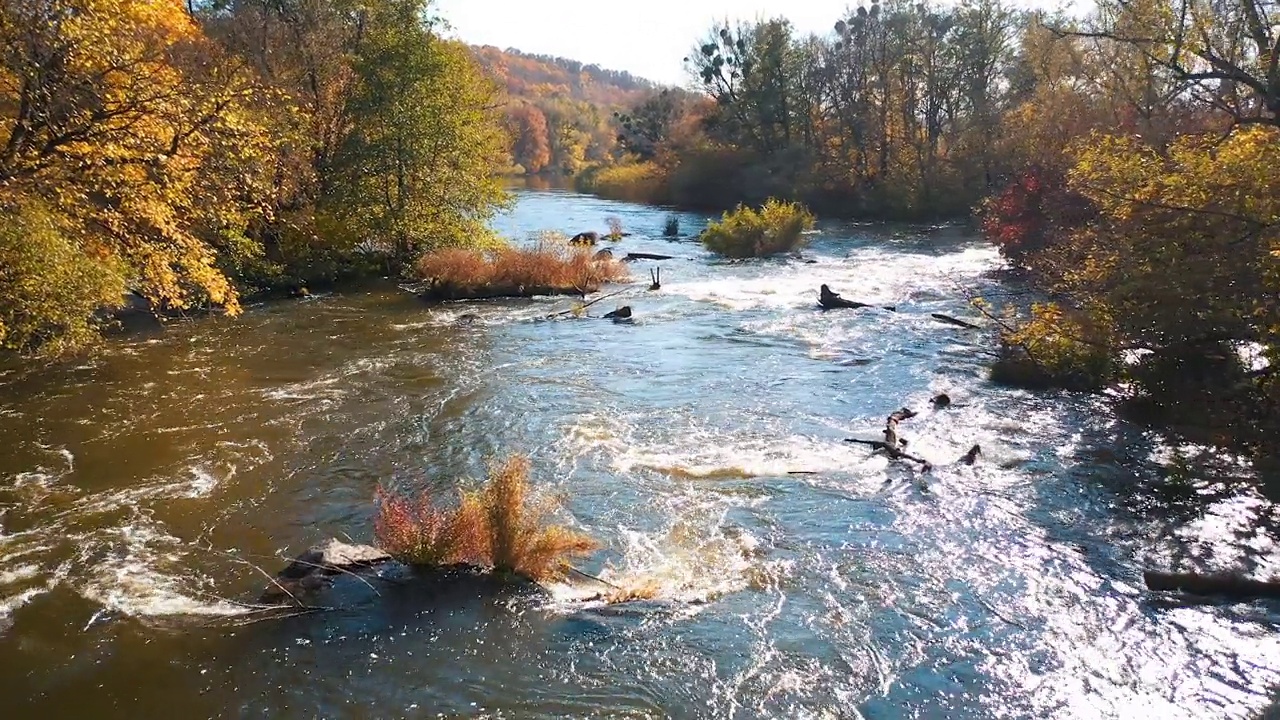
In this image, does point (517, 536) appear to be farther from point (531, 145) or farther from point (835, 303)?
point (531, 145)

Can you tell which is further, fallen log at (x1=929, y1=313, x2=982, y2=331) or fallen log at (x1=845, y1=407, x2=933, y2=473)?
fallen log at (x1=929, y1=313, x2=982, y2=331)

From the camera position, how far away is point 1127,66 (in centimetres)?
3303

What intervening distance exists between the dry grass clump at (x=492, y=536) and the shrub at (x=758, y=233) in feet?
94.9

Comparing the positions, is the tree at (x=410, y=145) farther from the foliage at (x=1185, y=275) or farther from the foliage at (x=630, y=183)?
the foliage at (x=630, y=183)

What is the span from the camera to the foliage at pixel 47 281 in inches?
542

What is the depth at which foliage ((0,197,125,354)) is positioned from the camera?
1377 cm

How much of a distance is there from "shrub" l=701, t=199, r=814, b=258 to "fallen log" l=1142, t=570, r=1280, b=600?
28898 millimetres

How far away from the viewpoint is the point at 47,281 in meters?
14.6

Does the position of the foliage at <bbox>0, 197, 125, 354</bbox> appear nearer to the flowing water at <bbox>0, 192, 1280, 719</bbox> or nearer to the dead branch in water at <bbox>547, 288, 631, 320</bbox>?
the flowing water at <bbox>0, 192, 1280, 719</bbox>

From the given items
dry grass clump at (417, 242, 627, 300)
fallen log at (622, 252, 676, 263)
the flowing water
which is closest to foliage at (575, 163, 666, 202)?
fallen log at (622, 252, 676, 263)

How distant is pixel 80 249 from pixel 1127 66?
120ft

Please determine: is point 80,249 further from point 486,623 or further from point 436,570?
point 486,623

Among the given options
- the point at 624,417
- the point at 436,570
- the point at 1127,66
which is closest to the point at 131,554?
the point at 436,570

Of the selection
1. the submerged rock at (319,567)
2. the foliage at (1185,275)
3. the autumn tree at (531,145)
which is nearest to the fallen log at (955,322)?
the foliage at (1185,275)
